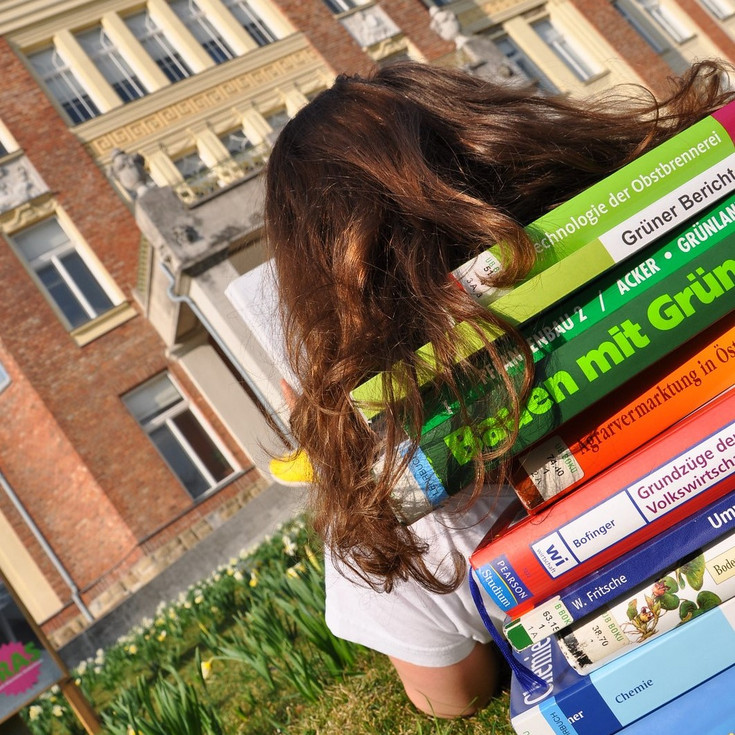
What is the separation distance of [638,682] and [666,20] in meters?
22.7

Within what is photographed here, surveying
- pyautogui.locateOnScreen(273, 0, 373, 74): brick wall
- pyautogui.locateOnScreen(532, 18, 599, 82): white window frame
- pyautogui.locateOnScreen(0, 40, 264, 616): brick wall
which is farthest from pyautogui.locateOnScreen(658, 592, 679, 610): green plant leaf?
pyautogui.locateOnScreen(532, 18, 599, 82): white window frame

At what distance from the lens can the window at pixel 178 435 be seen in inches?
472

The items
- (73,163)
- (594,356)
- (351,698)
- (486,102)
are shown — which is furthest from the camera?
(73,163)

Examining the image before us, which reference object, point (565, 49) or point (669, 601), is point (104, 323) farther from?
point (565, 49)

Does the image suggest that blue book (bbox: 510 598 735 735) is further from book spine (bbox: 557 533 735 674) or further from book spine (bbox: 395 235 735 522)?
book spine (bbox: 395 235 735 522)

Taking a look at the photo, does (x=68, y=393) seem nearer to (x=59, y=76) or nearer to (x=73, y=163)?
(x=73, y=163)

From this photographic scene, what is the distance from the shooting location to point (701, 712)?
1158 mm

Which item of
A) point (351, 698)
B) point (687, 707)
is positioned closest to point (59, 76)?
point (351, 698)

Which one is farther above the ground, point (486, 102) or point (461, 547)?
point (486, 102)

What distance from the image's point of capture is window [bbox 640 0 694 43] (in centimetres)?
1986

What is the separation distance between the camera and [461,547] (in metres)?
→ 1.56

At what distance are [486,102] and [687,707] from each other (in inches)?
46.0

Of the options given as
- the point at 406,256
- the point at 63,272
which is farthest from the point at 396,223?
the point at 63,272

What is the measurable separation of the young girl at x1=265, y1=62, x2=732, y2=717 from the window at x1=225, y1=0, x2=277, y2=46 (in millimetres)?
14644
